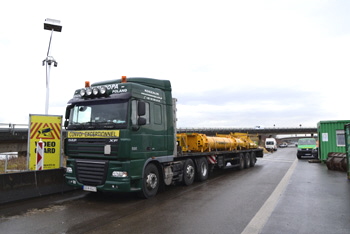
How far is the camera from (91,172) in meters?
6.86

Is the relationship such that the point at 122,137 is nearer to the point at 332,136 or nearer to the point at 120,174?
the point at 120,174

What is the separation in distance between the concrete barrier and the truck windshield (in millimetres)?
1690

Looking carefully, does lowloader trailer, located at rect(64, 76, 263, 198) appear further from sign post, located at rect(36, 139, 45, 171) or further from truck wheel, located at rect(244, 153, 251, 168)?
truck wheel, located at rect(244, 153, 251, 168)

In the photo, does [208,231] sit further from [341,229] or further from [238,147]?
[238,147]

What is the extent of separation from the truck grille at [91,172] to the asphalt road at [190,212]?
566 mm

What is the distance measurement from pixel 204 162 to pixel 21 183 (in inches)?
253

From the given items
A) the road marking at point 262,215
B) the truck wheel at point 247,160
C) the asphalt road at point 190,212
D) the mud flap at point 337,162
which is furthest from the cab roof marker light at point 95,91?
the mud flap at point 337,162

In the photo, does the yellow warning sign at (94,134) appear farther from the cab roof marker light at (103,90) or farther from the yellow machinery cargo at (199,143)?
the yellow machinery cargo at (199,143)

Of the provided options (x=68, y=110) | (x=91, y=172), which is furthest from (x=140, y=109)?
(x=68, y=110)

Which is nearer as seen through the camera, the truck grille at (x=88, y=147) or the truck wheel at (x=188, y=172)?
the truck grille at (x=88, y=147)

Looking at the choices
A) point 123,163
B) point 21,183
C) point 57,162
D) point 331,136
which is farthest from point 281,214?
point 331,136

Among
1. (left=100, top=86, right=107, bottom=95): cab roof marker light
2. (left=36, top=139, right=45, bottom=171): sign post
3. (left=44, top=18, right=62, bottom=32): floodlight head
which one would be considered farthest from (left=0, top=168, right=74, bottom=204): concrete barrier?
(left=44, top=18, right=62, bottom=32): floodlight head

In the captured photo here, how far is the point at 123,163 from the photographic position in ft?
21.4

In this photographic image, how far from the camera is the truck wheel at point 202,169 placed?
10242 mm
